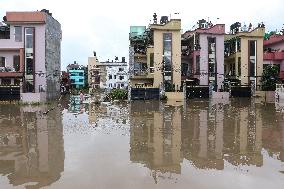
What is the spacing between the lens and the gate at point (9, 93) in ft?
134

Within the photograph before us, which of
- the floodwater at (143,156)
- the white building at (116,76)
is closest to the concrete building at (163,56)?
the floodwater at (143,156)

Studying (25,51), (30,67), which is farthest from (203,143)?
(25,51)

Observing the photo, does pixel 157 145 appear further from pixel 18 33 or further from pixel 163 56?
pixel 18 33

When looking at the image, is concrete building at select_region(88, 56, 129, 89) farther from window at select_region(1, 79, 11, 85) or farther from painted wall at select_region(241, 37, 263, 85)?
window at select_region(1, 79, 11, 85)

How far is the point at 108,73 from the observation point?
10369 centimetres

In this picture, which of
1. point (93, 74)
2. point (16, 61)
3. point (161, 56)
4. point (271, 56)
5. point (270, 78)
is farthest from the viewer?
point (93, 74)

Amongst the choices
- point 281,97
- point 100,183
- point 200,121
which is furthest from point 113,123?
point 281,97

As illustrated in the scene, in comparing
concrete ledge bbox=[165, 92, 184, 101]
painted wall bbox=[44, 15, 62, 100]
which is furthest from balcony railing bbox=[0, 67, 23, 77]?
concrete ledge bbox=[165, 92, 184, 101]

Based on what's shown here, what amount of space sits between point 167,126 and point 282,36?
1452 inches

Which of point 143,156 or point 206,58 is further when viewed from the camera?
point 206,58

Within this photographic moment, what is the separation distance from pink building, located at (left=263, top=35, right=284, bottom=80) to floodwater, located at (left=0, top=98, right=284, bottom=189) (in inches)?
1277

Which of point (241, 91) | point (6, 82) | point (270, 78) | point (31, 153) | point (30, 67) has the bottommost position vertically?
point (31, 153)

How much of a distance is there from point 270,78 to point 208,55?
9.29 meters

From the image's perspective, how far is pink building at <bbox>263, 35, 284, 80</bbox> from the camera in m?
50.1
